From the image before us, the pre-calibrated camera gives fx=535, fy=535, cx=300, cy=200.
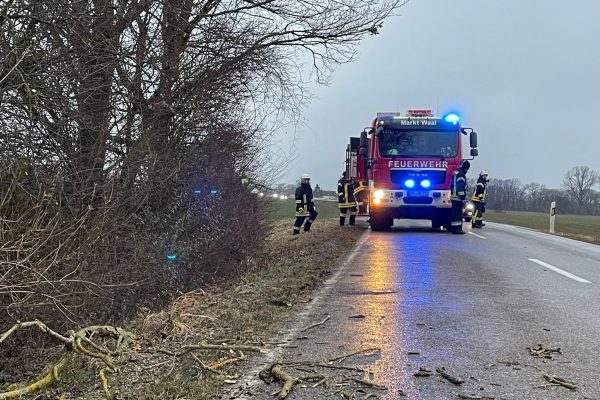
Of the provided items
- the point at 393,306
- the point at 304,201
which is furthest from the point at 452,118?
the point at 393,306

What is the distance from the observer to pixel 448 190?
15289mm

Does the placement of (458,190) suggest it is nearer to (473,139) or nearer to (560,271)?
(473,139)

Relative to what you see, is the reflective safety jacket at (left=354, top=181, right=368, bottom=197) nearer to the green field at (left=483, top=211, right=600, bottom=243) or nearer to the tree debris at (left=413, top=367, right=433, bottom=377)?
the green field at (left=483, top=211, right=600, bottom=243)

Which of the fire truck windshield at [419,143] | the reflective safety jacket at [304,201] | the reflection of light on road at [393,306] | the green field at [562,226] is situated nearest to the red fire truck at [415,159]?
the fire truck windshield at [419,143]

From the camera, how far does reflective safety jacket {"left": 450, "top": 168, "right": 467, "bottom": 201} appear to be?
15.3m

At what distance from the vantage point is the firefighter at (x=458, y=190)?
1534 cm

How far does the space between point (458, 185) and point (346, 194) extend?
4179 millimetres

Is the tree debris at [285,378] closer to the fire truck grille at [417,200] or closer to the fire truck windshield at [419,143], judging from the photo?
the fire truck grille at [417,200]

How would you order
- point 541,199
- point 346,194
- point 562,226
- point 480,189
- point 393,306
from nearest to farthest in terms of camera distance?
1. point 393,306
2. point 346,194
3. point 480,189
4. point 562,226
5. point 541,199

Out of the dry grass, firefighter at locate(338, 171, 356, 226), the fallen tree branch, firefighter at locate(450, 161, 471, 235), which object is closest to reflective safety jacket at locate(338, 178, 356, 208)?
firefighter at locate(338, 171, 356, 226)

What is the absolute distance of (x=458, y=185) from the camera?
50.6ft

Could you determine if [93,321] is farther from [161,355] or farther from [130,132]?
[130,132]

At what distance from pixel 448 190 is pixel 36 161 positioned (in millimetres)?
11896

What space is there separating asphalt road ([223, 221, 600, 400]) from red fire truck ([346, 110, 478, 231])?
20.0 ft
